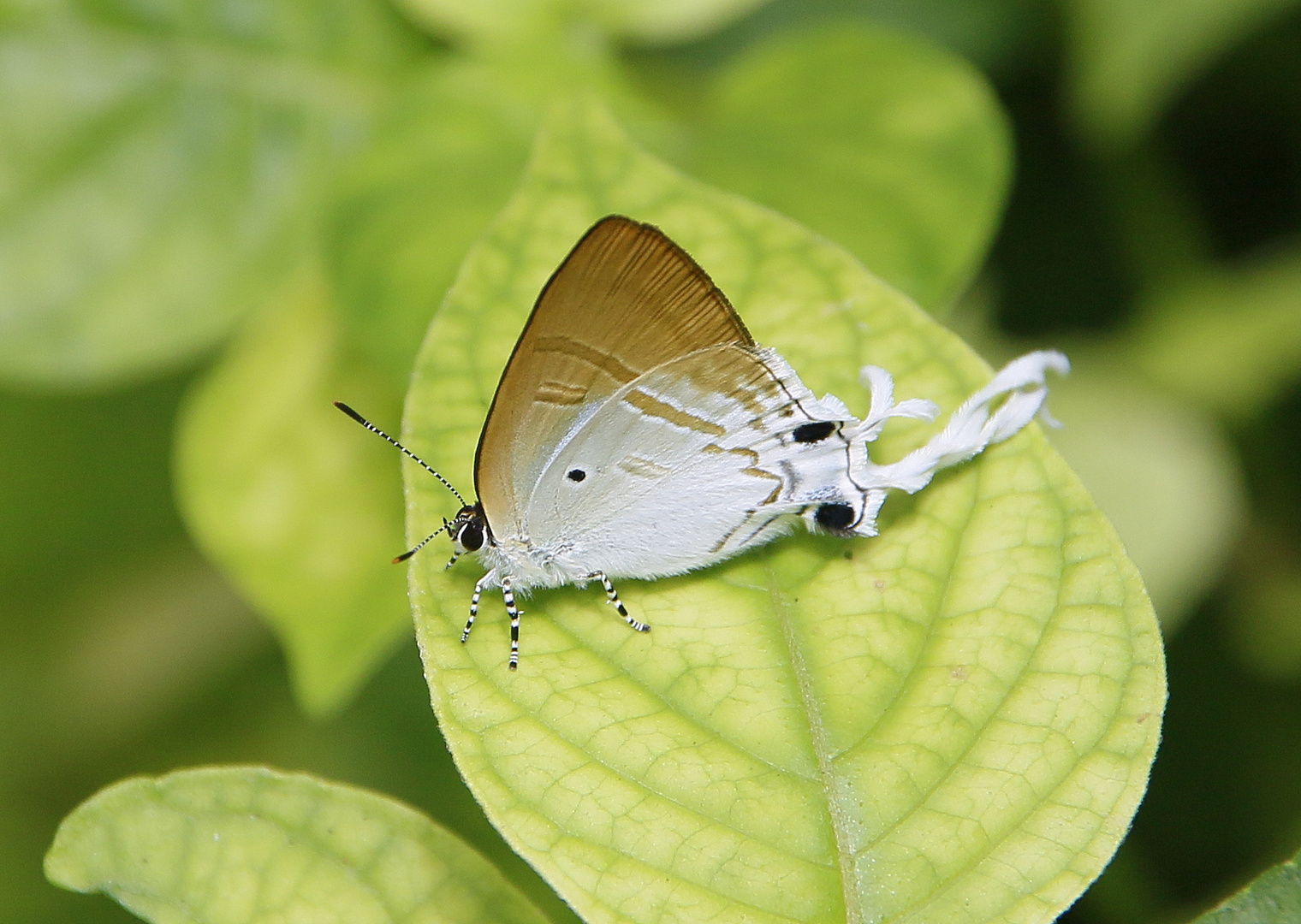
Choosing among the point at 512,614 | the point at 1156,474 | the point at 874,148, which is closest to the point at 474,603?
the point at 512,614

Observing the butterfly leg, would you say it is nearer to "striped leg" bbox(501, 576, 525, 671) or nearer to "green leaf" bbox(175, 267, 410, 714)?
"striped leg" bbox(501, 576, 525, 671)

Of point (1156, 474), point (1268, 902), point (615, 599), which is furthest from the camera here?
point (1156, 474)

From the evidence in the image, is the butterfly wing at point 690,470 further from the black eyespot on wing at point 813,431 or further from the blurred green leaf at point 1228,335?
the blurred green leaf at point 1228,335

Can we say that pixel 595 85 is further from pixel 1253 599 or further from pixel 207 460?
pixel 1253 599

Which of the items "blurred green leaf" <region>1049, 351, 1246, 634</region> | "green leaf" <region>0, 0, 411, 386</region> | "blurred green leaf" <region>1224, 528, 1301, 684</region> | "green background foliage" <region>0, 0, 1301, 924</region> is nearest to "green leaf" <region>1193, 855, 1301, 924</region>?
"green background foliage" <region>0, 0, 1301, 924</region>

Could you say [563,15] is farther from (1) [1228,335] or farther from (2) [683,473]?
(1) [1228,335]

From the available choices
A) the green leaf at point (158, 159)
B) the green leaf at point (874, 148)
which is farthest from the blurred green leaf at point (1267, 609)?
the green leaf at point (158, 159)

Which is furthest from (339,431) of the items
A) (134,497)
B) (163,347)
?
(134,497)
